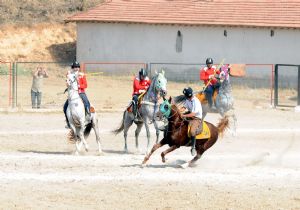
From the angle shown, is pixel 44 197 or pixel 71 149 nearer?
pixel 44 197

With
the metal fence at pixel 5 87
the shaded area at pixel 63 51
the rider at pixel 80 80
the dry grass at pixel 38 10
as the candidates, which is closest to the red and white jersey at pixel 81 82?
the rider at pixel 80 80

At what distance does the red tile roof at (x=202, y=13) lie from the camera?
53719 mm

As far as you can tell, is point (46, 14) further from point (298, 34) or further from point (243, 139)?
point (243, 139)

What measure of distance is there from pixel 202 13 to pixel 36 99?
18352mm

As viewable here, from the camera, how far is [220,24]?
5434cm

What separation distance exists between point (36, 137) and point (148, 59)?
83.0ft

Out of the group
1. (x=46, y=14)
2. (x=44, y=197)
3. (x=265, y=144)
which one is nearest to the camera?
(x=44, y=197)

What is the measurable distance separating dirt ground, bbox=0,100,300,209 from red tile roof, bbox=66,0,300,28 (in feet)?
66.6

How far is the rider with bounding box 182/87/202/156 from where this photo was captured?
79.6 feet

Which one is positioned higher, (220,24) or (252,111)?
(220,24)

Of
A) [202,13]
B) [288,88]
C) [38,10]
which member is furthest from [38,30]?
[288,88]

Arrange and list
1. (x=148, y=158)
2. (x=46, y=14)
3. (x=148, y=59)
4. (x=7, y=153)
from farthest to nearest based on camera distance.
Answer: (x=46, y=14)
(x=148, y=59)
(x=7, y=153)
(x=148, y=158)

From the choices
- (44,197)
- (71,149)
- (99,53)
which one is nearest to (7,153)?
(71,149)

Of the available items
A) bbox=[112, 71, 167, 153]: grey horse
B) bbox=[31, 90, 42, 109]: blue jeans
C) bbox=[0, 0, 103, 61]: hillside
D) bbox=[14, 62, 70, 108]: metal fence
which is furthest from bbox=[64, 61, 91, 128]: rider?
bbox=[0, 0, 103, 61]: hillside
